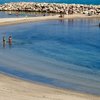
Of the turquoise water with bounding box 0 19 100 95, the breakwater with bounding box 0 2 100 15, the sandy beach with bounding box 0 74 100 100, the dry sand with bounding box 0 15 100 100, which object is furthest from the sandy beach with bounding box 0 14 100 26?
the sandy beach with bounding box 0 74 100 100

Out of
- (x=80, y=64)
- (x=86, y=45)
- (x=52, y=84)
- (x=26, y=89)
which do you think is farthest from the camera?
(x=86, y=45)

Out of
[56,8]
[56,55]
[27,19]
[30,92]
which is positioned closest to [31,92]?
[30,92]

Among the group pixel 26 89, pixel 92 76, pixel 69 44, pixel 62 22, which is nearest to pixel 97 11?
pixel 62 22

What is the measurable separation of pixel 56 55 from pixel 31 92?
1634cm

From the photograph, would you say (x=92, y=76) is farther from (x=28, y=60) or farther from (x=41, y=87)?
(x=28, y=60)

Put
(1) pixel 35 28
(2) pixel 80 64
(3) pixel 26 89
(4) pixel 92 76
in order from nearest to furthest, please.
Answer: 1. (3) pixel 26 89
2. (4) pixel 92 76
3. (2) pixel 80 64
4. (1) pixel 35 28

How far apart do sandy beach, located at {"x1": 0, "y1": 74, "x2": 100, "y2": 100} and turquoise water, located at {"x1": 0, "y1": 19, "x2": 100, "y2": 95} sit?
1.73m

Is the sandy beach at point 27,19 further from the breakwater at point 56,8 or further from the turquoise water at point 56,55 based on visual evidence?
the breakwater at point 56,8

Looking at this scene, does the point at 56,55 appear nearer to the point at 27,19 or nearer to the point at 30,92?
the point at 30,92

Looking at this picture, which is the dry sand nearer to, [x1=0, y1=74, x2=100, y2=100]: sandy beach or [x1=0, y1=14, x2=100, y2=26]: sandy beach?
[x1=0, y1=74, x2=100, y2=100]: sandy beach

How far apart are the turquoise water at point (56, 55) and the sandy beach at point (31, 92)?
1.73 metres

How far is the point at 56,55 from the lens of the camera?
42688 mm

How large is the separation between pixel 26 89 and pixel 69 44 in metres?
25.5

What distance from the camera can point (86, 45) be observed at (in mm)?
51625
